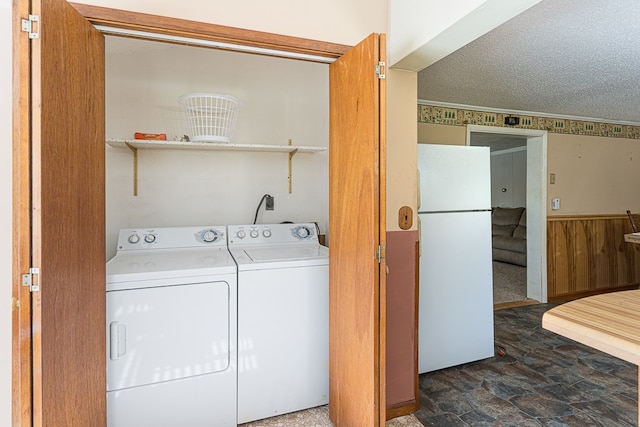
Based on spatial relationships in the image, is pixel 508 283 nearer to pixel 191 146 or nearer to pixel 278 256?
pixel 278 256

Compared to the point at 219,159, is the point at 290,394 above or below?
below

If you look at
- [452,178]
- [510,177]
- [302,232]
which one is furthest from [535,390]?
[510,177]

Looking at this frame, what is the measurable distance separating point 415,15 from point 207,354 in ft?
6.30

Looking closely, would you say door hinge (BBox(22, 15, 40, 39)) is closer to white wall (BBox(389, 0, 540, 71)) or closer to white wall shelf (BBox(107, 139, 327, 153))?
white wall shelf (BBox(107, 139, 327, 153))

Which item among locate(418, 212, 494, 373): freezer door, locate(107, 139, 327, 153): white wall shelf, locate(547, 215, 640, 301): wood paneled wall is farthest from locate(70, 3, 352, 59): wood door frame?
locate(547, 215, 640, 301): wood paneled wall

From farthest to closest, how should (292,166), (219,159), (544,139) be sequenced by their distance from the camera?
(544,139) < (292,166) < (219,159)

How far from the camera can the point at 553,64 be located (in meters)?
2.50

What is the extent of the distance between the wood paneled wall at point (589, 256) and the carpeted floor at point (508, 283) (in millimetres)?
426

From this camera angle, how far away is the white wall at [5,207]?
4.70 feet

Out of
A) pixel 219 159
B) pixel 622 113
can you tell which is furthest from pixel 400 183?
pixel 622 113

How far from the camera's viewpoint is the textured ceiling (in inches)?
73.1

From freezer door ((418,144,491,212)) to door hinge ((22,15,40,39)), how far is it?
1.99 m

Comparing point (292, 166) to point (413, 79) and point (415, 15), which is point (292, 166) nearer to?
point (413, 79)

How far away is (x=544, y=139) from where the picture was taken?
3.95 meters
